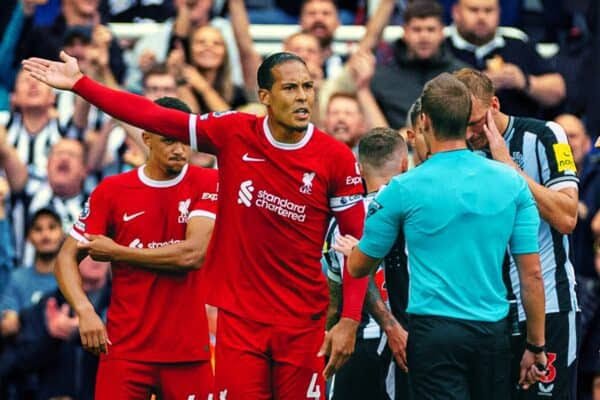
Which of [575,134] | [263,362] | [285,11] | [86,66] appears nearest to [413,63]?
[575,134]

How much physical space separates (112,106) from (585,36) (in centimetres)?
714

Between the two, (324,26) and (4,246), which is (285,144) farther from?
(324,26)

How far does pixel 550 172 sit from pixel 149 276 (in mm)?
2566

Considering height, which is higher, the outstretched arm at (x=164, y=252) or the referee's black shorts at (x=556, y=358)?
the outstretched arm at (x=164, y=252)

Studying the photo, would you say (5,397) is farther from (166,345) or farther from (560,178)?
(560,178)

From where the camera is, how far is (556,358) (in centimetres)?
1031

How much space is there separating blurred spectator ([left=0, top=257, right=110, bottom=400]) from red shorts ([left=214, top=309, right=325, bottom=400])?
3759mm

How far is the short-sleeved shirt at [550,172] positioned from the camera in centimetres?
1013

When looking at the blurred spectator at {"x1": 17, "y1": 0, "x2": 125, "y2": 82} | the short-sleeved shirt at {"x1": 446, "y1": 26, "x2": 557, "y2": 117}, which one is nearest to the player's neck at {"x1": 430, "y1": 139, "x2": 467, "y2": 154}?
the short-sleeved shirt at {"x1": 446, "y1": 26, "x2": 557, "y2": 117}

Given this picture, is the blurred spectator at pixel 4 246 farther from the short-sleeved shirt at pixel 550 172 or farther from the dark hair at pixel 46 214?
the short-sleeved shirt at pixel 550 172

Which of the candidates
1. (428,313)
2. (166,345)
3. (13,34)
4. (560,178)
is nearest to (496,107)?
(560,178)

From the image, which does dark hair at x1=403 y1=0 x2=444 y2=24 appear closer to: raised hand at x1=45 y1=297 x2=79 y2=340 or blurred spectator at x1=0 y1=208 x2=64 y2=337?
blurred spectator at x1=0 y1=208 x2=64 y2=337

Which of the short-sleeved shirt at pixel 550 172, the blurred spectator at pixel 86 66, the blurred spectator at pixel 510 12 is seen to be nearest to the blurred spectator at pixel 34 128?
the blurred spectator at pixel 86 66

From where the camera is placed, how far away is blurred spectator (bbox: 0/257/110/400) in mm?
14000
